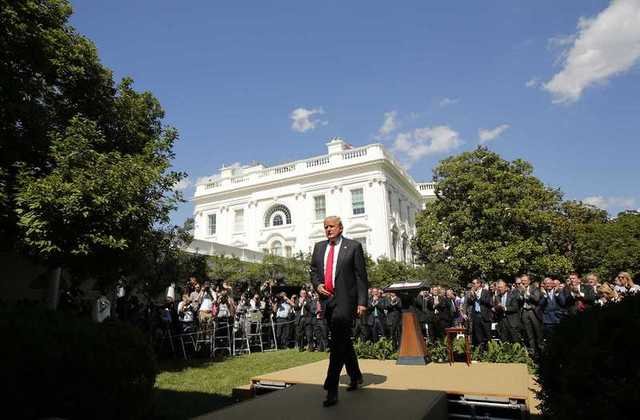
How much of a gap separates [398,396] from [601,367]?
2.70 meters

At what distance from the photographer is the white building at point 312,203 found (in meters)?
36.4

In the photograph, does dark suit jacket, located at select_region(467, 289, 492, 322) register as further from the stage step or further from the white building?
the white building

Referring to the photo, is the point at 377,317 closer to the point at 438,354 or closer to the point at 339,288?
the point at 438,354

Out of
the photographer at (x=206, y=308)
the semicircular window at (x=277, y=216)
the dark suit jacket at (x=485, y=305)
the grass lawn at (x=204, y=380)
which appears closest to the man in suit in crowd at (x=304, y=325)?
the grass lawn at (x=204, y=380)

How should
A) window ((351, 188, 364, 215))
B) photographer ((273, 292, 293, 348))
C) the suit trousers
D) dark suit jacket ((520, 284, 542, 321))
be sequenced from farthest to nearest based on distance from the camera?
window ((351, 188, 364, 215)) < photographer ((273, 292, 293, 348)) < dark suit jacket ((520, 284, 542, 321)) < the suit trousers

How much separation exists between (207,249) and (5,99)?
22123 mm

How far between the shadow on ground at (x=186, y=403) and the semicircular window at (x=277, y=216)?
32.7 meters

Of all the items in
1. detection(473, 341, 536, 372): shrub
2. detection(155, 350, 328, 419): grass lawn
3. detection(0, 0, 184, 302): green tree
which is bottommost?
detection(155, 350, 328, 419): grass lawn

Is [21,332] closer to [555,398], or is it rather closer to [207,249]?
[555,398]

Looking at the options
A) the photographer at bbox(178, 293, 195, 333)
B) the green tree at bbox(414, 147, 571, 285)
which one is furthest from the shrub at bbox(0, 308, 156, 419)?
the green tree at bbox(414, 147, 571, 285)

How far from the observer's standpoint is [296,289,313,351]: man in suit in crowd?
580 inches

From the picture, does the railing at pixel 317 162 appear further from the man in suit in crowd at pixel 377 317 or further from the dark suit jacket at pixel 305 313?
the man in suit in crowd at pixel 377 317

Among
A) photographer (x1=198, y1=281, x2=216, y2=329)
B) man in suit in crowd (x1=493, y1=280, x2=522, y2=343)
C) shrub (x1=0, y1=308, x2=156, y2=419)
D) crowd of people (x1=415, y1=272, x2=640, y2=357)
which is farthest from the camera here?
photographer (x1=198, y1=281, x2=216, y2=329)

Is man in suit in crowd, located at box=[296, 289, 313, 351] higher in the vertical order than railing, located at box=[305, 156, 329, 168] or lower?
lower
